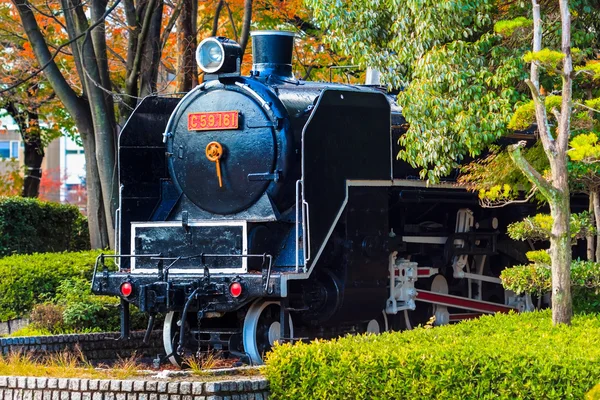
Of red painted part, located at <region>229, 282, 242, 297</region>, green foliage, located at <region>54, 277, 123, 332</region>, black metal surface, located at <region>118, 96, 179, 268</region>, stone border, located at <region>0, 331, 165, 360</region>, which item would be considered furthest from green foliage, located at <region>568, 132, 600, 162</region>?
green foliage, located at <region>54, 277, 123, 332</region>

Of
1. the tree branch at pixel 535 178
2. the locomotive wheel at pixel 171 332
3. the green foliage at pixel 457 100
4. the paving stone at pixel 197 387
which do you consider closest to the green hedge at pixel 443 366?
the paving stone at pixel 197 387

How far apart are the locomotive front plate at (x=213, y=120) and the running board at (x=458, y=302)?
3.15 m

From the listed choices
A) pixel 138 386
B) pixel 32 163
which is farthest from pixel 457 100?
pixel 32 163

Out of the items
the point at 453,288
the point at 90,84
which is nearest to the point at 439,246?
the point at 453,288

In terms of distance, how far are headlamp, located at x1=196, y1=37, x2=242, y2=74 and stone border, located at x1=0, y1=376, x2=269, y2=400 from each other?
153 inches

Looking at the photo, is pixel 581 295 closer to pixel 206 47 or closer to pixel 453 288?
pixel 453 288

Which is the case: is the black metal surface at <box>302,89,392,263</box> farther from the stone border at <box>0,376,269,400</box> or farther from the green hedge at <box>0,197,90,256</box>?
the green hedge at <box>0,197,90,256</box>

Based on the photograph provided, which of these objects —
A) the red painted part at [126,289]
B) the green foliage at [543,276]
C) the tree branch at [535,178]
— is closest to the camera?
the tree branch at [535,178]

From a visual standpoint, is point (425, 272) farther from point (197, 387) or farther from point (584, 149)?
point (197, 387)

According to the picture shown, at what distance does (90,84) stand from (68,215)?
4388 mm

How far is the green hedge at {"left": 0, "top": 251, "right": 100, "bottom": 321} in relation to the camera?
14180 mm

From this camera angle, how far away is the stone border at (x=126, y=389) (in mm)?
8328

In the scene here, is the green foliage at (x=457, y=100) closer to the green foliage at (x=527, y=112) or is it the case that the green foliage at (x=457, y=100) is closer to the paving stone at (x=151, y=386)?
the green foliage at (x=527, y=112)

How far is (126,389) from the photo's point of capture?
28.3 ft
